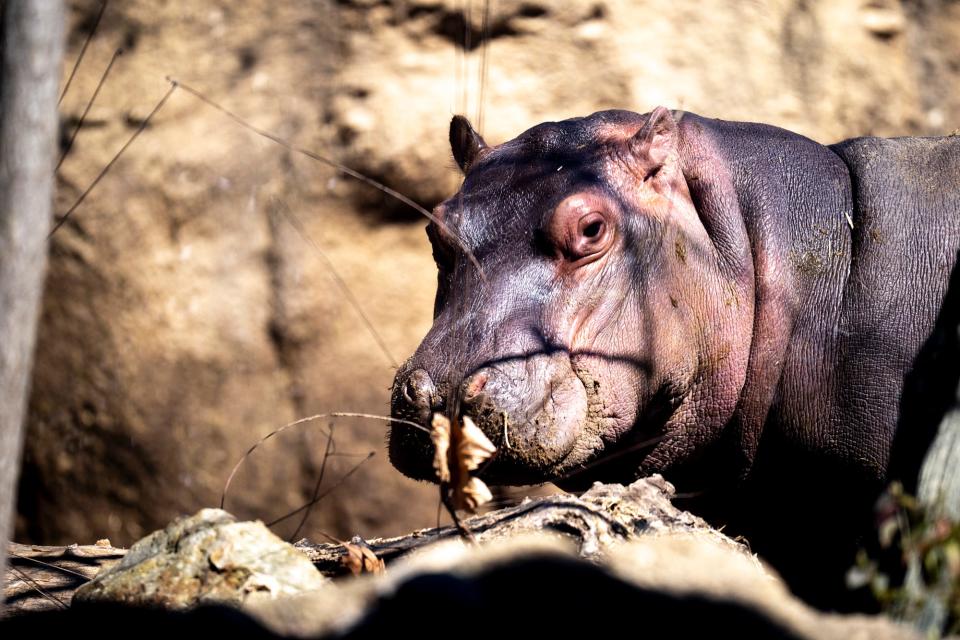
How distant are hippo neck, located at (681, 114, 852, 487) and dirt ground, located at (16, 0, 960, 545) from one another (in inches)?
147

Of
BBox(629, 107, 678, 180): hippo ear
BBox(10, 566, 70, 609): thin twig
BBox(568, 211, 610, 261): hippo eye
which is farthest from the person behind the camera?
BBox(629, 107, 678, 180): hippo ear

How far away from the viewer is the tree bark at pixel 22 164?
2371 millimetres

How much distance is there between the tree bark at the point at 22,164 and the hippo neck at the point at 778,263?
299 cm

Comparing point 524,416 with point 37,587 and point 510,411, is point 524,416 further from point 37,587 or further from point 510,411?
point 37,587

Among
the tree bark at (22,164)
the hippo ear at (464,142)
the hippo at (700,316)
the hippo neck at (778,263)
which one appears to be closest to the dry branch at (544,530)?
the hippo at (700,316)

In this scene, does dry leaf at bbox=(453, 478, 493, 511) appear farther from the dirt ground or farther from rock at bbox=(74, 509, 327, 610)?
the dirt ground

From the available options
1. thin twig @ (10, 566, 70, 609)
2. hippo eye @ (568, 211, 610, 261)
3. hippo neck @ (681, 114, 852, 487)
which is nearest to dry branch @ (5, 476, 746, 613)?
thin twig @ (10, 566, 70, 609)

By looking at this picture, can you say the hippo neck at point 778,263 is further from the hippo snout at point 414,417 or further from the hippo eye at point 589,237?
the hippo snout at point 414,417

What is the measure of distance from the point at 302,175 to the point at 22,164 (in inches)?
249

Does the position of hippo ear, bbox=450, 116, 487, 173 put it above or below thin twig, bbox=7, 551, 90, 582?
above

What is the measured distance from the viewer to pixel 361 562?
3.50 meters

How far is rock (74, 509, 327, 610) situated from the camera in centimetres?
299

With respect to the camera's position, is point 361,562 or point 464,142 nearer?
point 361,562

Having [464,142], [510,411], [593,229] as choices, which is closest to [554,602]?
[510,411]
